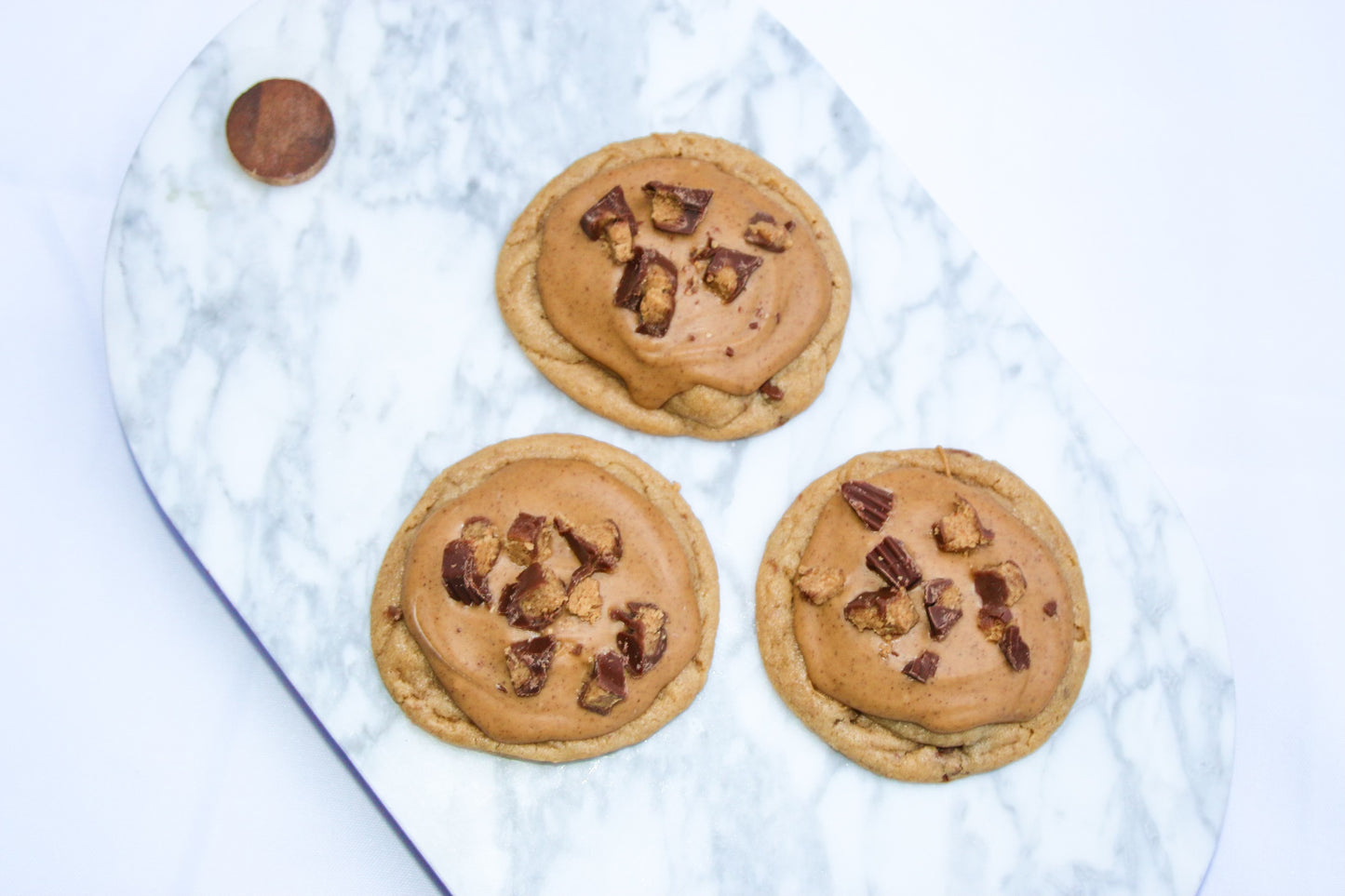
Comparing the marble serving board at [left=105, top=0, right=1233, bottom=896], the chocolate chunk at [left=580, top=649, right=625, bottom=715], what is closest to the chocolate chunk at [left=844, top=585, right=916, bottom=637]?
the marble serving board at [left=105, top=0, right=1233, bottom=896]

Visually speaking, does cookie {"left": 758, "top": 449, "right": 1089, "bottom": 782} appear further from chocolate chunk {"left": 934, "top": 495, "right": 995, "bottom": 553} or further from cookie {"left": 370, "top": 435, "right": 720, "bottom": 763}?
cookie {"left": 370, "top": 435, "right": 720, "bottom": 763}

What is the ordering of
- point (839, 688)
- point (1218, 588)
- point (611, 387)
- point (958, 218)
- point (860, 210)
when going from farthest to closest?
point (958, 218) < point (1218, 588) < point (860, 210) < point (611, 387) < point (839, 688)

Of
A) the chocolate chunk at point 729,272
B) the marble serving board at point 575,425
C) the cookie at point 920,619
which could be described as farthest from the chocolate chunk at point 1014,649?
the chocolate chunk at point 729,272

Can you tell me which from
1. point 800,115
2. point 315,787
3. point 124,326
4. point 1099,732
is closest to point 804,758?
point 1099,732

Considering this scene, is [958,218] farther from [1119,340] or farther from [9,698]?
[9,698]

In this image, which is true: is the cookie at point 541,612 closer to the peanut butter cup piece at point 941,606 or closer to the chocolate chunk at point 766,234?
the peanut butter cup piece at point 941,606

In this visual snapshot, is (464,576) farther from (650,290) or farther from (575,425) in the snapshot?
(650,290)
